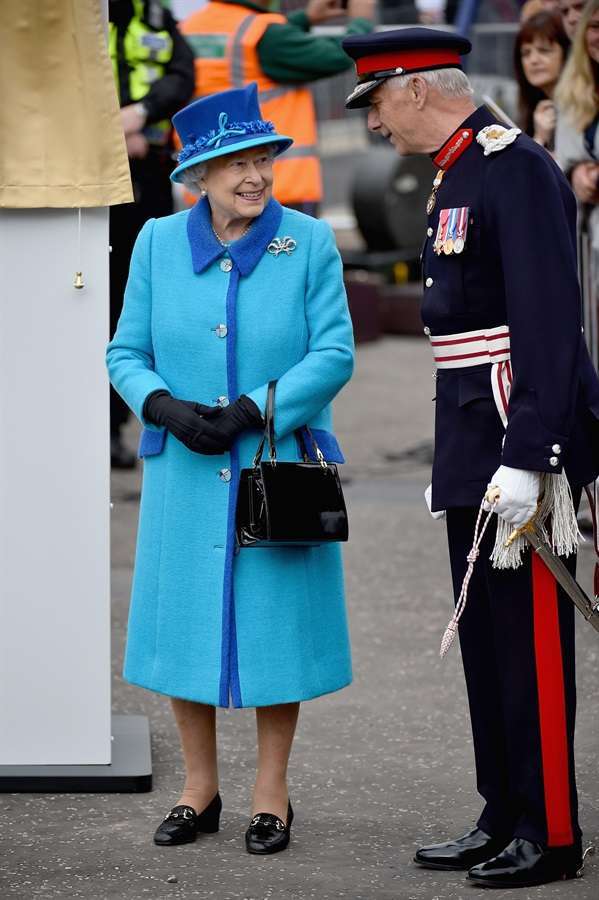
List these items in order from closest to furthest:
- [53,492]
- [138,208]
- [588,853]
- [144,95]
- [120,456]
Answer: [588,853] < [53,492] < [144,95] < [138,208] < [120,456]

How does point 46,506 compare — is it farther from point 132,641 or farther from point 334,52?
point 334,52

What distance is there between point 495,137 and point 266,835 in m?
1.66

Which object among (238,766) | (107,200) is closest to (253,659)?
(238,766)

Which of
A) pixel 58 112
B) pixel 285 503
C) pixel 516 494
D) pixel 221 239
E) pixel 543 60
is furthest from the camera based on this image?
pixel 543 60

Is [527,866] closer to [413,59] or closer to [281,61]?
[413,59]

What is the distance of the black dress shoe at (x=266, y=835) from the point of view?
4258 millimetres

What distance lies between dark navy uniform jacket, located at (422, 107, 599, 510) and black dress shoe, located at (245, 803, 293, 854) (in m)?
0.85

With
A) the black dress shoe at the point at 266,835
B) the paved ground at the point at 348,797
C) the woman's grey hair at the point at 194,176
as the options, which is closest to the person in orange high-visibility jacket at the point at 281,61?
the paved ground at the point at 348,797

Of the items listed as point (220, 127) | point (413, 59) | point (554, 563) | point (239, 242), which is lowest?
point (554, 563)

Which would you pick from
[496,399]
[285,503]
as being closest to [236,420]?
[285,503]

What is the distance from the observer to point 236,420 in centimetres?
415

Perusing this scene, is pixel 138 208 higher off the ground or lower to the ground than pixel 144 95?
lower

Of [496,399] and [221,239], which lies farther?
[221,239]

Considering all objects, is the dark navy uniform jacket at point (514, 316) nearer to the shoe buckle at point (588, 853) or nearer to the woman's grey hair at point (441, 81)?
the woman's grey hair at point (441, 81)
